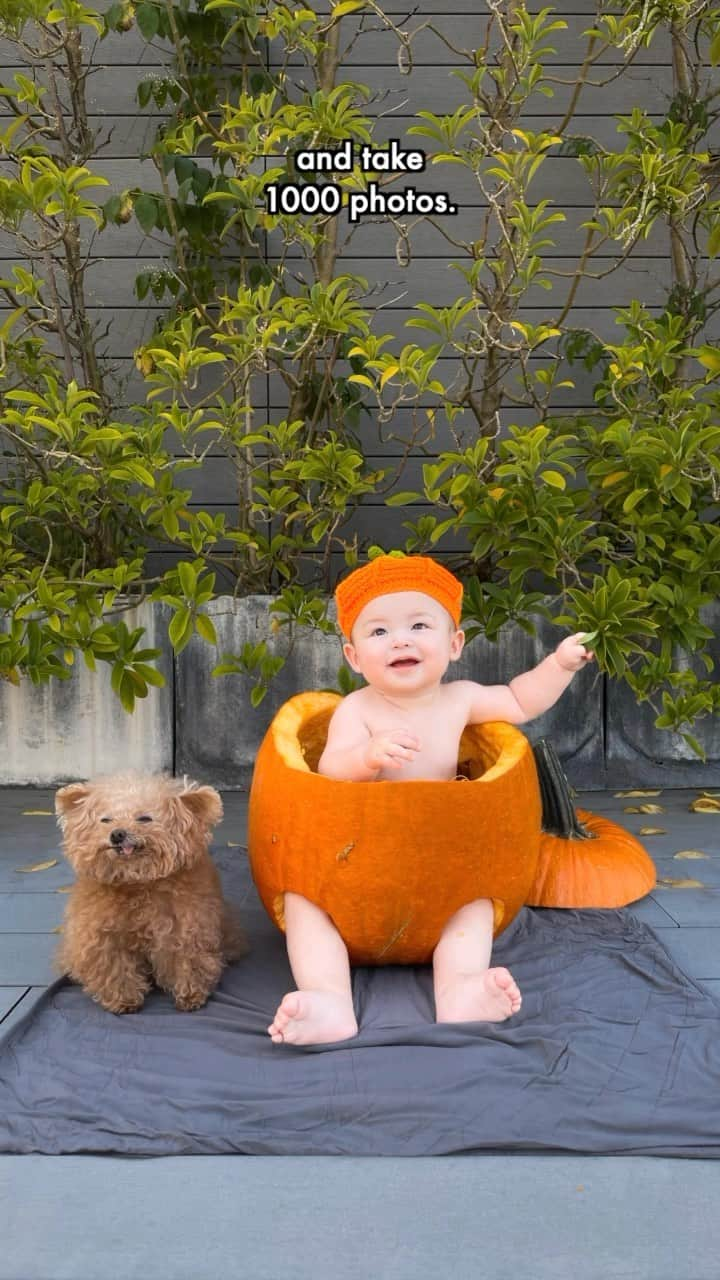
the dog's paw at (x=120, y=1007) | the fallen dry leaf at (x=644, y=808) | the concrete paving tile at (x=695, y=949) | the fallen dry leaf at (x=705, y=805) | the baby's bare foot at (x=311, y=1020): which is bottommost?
the fallen dry leaf at (x=644, y=808)

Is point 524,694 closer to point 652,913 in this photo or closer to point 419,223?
point 652,913

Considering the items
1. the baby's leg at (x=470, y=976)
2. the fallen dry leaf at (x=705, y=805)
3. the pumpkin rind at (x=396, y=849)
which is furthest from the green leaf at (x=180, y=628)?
the fallen dry leaf at (x=705, y=805)

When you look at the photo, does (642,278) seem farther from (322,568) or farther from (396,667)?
(396,667)

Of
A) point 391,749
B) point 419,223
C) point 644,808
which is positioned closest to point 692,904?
point 644,808

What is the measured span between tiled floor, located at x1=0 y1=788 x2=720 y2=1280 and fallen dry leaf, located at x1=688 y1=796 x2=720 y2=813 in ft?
7.35

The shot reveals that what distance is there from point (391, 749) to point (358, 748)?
0.19m

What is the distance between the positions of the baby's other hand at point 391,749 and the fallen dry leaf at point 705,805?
1995 millimetres

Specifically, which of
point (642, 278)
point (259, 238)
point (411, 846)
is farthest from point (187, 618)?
point (642, 278)

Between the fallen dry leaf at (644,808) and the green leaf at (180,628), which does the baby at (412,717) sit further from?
the fallen dry leaf at (644,808)

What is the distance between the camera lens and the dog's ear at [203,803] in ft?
8.02

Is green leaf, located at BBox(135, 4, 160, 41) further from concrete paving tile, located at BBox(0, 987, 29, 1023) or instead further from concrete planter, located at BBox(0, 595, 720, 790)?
concrete paving tile, located at BBox(0, 987, 29, 1023)

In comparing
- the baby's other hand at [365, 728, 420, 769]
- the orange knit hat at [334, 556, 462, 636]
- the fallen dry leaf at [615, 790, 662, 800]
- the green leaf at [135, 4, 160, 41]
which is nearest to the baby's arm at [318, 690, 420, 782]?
the baby's other hand at [365, 728, 420, 769]

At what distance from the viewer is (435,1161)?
1.82 m

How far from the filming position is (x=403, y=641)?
99.1 inches
